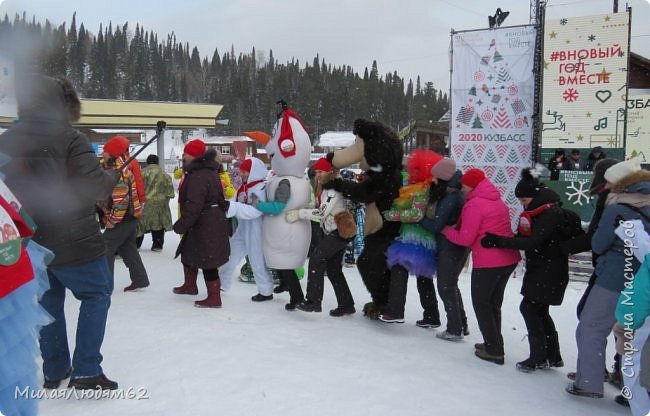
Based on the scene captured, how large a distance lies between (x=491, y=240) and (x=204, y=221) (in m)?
2.74

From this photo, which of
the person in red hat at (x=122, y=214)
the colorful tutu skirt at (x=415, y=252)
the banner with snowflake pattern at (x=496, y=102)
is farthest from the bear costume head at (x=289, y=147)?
the banner with snowflake pattern at (x=496, y=102)

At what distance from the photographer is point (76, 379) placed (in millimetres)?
2992

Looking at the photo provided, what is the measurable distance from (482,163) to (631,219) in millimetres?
7414

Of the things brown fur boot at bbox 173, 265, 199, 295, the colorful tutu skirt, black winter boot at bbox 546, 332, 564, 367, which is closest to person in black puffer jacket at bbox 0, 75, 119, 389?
brown fur boot at bbox 173, 265, 199, 295

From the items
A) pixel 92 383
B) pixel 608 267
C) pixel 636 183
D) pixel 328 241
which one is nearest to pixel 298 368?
pixel 92 383

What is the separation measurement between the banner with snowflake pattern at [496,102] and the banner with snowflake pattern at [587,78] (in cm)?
46

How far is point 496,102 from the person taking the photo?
34.3 feet

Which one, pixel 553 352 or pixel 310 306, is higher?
pixel 310 306

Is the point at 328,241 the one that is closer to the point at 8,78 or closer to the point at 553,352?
the point at 553,352

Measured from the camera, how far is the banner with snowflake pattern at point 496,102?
1028 centimetres

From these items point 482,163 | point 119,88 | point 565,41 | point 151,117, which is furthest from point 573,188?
point 119,88

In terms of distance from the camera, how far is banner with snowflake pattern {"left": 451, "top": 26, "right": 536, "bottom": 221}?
10.3m

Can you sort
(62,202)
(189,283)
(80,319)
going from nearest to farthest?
1. (62,202)
2. (80,319)
3. (189,283)

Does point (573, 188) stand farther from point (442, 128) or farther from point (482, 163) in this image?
point (442, 128)
